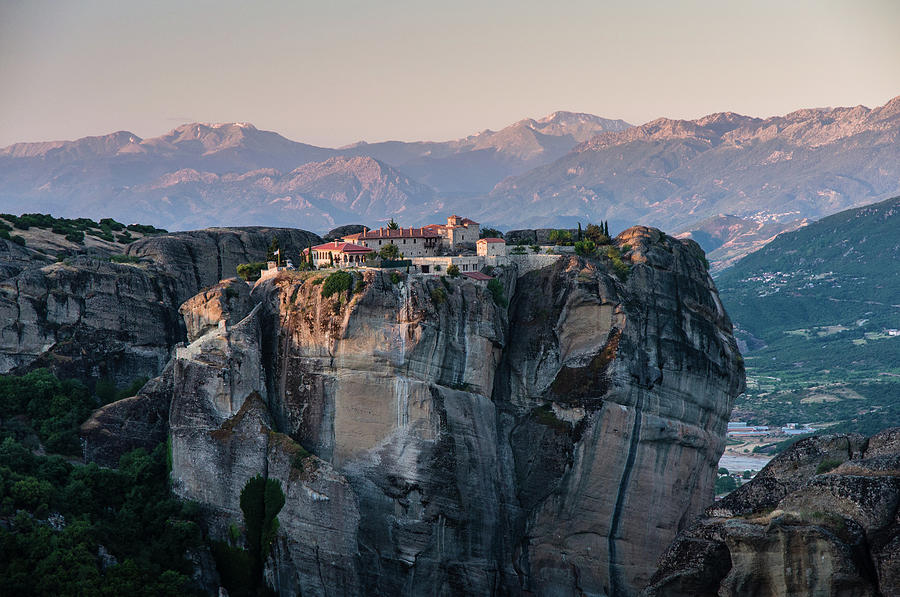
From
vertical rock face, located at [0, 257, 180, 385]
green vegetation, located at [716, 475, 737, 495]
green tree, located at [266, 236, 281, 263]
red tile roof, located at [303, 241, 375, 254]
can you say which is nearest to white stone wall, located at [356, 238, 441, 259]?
red tile roof, located at [303, 241, 375, 254]

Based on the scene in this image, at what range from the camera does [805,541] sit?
3738cm

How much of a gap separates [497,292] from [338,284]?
10.7 m

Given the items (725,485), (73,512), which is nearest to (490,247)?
(73,512)

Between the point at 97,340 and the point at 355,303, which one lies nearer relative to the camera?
the point at 355,303

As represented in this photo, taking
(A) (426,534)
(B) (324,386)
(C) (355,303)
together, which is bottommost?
(A) (426,534)

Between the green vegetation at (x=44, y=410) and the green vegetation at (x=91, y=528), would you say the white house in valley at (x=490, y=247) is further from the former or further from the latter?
the green vegetation at (x=44, y=410)

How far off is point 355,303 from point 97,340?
20364 mm

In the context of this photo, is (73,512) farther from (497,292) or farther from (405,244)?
(497,292)

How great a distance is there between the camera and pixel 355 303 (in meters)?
58.5

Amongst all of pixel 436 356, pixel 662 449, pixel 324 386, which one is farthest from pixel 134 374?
pixel 662 449

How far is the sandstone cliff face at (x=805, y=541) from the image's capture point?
121 ft

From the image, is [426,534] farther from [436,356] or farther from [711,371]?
[711,371]

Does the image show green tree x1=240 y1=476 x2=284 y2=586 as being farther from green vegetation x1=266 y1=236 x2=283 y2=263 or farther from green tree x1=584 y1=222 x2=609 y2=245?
green tree x1=584 y1=222 x2=609 y2=245

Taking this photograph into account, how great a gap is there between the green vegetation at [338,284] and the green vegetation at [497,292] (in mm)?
9408
